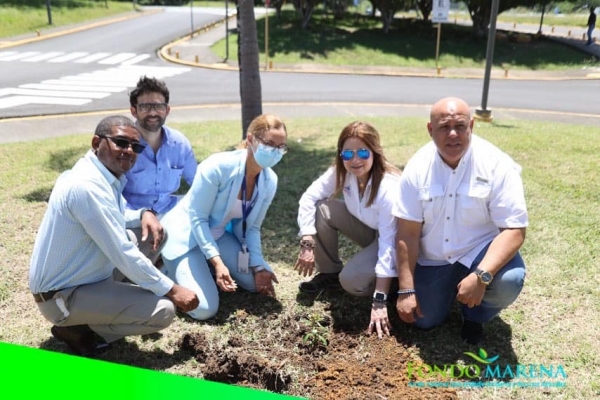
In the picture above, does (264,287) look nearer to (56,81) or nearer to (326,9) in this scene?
(56,81)

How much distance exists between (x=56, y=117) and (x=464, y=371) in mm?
9605

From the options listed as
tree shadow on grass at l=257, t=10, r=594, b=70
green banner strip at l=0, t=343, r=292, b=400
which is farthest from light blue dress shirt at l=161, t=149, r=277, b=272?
tree shadow on grass at l=257, t=10, r=594, b=70

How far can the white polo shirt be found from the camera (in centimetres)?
317

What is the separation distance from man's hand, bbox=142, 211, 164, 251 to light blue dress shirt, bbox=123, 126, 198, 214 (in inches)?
13.5

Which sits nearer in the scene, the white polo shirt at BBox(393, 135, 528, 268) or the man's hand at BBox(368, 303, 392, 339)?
the white polo shirt at BBox(393, 135, 528, 268)

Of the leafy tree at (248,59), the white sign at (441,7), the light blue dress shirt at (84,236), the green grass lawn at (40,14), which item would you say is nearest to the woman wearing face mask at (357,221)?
the light blue dress shirt at (84,236)

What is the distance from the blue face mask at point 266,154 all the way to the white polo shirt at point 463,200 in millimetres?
865

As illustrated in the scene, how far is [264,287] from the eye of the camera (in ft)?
12.9

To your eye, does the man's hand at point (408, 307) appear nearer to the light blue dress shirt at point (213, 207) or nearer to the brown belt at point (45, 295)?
the light blue dress shirt at point (213, 207)

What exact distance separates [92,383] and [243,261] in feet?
7.48

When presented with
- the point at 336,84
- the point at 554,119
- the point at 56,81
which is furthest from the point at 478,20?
the point at 56,81

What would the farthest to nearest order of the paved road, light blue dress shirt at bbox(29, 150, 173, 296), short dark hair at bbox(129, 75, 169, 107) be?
the paved road, short dark hair at bbox(129, 75, 169, 107), light blue dress shirt at bbox(29, 150, 173, 296)

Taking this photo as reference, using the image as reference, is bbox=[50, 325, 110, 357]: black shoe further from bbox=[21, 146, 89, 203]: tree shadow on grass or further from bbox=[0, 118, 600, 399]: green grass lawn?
bbox=[21, 146, 89, 203]: tree shadow on grass

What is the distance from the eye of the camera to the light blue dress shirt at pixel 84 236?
286cm
